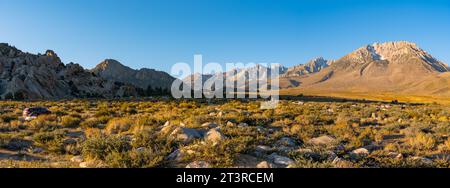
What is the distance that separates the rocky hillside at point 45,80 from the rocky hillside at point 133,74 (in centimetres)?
9185

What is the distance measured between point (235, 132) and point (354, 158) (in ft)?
11.7

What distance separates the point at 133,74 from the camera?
175 meters

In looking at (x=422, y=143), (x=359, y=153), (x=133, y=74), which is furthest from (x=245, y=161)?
(x=133, y=74)

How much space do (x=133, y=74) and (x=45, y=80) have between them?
12053 cm

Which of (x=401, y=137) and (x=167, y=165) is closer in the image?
(x=167, y=165)

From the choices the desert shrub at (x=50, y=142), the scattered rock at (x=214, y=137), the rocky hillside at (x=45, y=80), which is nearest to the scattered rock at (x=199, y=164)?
the scattered rock at (x=214, y=137)

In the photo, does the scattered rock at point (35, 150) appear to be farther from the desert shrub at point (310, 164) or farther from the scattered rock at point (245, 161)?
the desert shrub at point (310, 164)

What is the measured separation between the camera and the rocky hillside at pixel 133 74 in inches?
6476

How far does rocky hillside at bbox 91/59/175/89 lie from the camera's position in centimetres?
Answer: 16450
